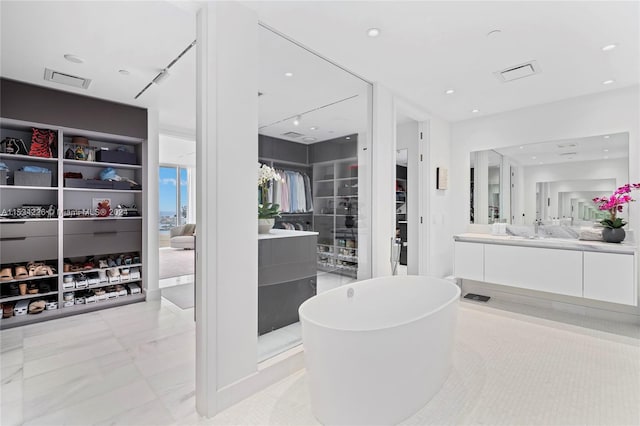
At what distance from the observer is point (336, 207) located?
2.96 meters

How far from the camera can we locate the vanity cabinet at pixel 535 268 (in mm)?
3308

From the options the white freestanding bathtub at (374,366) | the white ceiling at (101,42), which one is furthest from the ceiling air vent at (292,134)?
the white freestanding bathtub at (374,366)

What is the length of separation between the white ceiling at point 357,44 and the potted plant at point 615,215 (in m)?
1.12

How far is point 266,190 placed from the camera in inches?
91.4

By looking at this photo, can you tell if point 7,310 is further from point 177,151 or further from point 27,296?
point 177,151

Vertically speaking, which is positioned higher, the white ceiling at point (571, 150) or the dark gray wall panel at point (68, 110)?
the dark gray wall panel at point (68, 110)

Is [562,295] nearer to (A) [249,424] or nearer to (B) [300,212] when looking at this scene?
(B) [300,212]

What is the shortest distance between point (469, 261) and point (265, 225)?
300 cm

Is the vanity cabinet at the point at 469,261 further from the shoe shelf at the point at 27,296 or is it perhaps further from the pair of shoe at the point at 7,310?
the pair of shoe at the point at 7,310

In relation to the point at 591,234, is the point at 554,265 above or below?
below

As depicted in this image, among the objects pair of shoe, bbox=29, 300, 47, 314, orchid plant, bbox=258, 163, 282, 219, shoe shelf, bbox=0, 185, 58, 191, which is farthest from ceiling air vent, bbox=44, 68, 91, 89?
pair of shoe, bbox=29, 300, 47, 314

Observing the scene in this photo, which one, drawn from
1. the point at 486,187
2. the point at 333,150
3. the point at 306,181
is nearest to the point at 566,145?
the point at 486,187

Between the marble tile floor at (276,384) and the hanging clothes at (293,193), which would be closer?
the marble tile floor at (276,384)

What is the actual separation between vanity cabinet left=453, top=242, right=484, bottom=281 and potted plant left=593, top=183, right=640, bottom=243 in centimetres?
121
